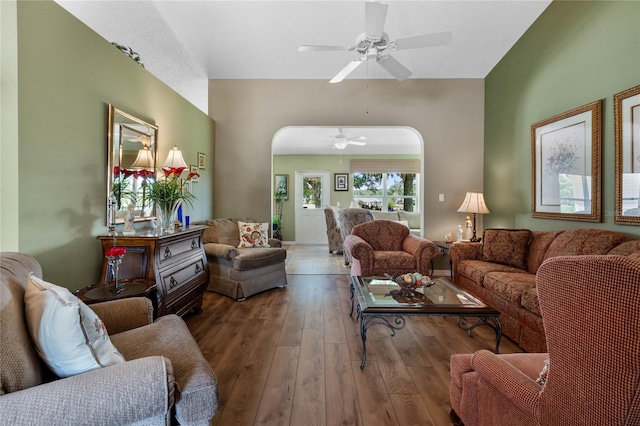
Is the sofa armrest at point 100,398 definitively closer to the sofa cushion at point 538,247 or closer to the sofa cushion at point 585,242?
the sofa cushion at point 585,242

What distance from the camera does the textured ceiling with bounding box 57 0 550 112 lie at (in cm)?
320

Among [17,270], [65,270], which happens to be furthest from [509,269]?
[65,270]

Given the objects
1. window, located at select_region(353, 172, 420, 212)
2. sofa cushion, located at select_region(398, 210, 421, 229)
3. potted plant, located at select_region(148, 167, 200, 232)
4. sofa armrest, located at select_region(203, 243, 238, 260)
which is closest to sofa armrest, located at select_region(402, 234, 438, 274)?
sofa armrest, located at select_region(203, 243, 238, 260)

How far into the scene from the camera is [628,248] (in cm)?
219

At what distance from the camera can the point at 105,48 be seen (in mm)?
2395

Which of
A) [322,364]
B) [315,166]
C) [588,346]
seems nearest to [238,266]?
[322,364]

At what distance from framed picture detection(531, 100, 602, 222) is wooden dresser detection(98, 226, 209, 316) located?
12.3 ft

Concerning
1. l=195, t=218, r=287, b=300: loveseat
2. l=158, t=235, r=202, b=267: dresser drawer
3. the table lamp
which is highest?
the table lamp

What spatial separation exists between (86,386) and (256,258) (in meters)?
2.68

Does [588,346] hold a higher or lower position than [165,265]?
higher

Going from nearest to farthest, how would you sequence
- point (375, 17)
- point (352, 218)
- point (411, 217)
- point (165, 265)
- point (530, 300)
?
point (530, 300) → point (375, 17) → point (165, 265) → point (352, 218) → point (411, 217)

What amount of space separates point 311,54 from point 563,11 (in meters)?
2.84

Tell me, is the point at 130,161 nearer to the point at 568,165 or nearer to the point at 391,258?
the point at 391,258

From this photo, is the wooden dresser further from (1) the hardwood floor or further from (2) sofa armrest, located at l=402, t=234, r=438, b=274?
(2) sofa armrest, located at l=402, t=234, r=438, b=274
